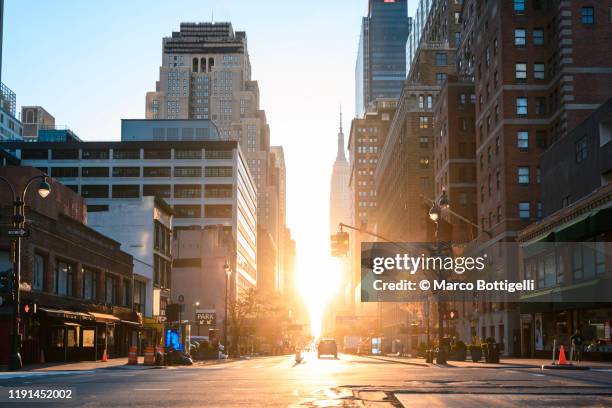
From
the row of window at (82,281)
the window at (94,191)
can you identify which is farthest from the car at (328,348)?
the window at (94,191)

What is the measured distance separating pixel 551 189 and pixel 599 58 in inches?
589

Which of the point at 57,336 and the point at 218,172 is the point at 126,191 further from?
the point at 57,336

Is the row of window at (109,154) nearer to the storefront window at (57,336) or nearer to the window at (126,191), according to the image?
the window at (126,191)

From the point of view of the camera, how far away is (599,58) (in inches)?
2857

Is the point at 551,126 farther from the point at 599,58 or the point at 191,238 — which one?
the point at 191,238

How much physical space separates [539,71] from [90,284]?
154 ft

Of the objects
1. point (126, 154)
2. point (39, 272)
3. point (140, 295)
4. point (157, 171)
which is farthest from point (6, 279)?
point (126, 154)

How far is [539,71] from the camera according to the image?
259 ft

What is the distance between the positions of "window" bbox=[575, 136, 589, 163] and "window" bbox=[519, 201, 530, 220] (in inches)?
753

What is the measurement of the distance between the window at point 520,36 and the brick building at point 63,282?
42.6m

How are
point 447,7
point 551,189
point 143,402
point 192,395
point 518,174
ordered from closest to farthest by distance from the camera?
point 143,402
point 192,395
point 551,189
point 518,174
point 447,7

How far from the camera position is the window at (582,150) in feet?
187

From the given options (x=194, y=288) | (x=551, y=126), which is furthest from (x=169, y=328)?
(x=194, y=288)

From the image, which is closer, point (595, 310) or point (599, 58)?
point (595, 310)
